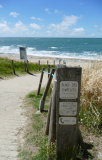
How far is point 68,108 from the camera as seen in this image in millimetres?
1922

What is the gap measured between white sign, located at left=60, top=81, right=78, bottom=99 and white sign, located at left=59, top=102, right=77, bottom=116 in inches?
4.4

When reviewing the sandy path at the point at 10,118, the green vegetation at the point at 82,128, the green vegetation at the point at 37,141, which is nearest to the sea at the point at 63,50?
the green vegetation at the point at 82,128

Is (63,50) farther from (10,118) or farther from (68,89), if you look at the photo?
(68,89)

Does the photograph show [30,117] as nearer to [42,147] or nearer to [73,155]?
[42,147]

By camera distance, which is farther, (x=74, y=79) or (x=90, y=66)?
(x=90, y=66)

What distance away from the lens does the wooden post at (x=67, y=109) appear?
5.81 feet

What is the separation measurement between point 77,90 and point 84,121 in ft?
5.83

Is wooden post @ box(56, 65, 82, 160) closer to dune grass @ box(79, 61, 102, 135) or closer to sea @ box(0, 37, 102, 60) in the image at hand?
dune grass @ box(79, 61, 102, 135)

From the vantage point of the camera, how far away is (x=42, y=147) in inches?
107

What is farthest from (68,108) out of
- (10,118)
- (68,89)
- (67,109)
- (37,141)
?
(10,118)

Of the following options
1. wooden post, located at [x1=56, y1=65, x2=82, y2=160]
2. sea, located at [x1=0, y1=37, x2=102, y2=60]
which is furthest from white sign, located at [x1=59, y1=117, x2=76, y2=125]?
sea, located at [x1=0, y1=37, x2=102, y2=60]

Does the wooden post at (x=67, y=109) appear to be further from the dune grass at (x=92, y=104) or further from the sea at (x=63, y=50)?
the sea at (x=63, y=50)

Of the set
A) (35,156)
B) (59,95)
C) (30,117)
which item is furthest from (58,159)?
(30,117)

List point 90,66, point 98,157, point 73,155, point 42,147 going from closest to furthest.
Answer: point 73,155 → point 98,157 → point 42,147 → point 90,66
